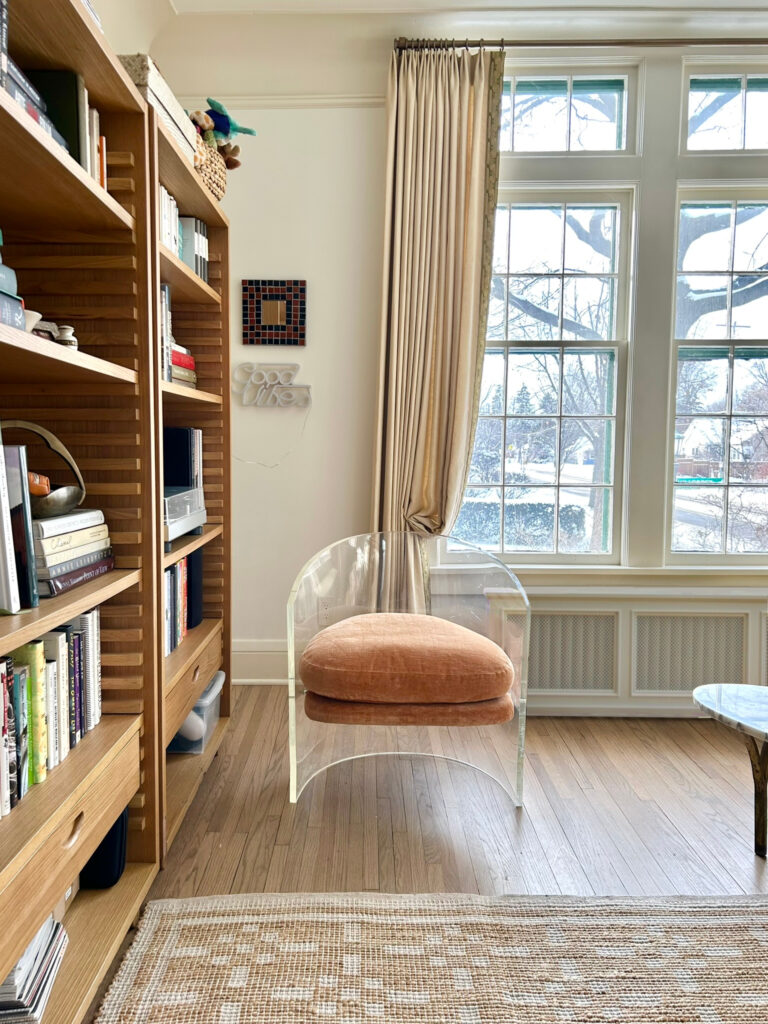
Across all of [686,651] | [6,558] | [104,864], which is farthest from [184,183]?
[686,651]

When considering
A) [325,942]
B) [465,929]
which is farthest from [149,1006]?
[465,929]

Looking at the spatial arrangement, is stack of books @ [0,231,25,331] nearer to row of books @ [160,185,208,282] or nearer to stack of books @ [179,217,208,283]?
row of books @ [160,185,208,282]

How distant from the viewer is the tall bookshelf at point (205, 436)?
205 centimetres

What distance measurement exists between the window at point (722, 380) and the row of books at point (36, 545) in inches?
99.0

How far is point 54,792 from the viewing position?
1267mm

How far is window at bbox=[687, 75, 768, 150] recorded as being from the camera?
3.04 meters

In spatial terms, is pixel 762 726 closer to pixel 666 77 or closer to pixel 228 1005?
pixel 228 1005

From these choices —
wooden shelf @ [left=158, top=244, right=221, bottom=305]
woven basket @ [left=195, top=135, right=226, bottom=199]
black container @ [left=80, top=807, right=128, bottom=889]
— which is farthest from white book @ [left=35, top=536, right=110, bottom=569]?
woven basket @ [left=195, top=135, right=226, bottom=199]

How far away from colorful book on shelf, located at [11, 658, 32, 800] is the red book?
1.17 meters

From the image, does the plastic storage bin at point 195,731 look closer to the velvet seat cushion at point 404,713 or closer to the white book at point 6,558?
the velvet seat cushion at point 404,713

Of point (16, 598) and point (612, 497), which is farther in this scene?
point (612, 497)

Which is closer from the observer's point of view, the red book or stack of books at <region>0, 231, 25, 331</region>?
stack of books at <region>0, 231, 25, 331</region>

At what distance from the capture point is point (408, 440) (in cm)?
298

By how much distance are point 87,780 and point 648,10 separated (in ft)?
11.1
